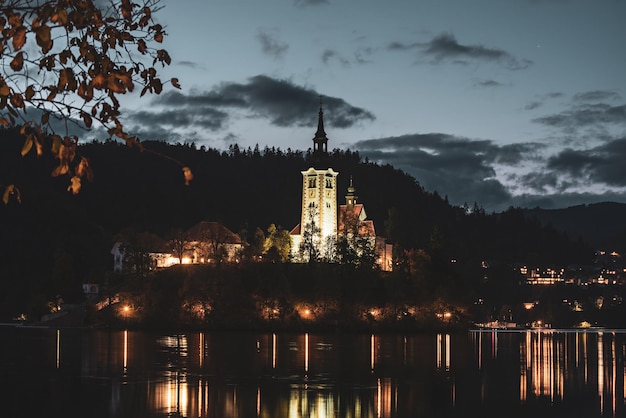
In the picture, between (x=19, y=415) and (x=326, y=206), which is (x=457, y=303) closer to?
(x=326, y=206)

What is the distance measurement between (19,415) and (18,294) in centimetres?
12832

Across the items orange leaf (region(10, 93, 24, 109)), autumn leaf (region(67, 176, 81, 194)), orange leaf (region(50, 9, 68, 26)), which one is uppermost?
orange leaf (region(50, 9, 68, 26))

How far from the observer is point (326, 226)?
144625 millimetres

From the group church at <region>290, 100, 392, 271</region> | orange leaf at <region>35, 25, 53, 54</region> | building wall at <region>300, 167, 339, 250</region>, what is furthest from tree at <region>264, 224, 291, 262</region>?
orange leaf at <region>35, 25, 53, 54</region>

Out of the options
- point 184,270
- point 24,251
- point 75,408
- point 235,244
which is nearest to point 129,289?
point 184,270

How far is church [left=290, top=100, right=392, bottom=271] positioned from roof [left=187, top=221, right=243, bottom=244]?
9634 millimetres

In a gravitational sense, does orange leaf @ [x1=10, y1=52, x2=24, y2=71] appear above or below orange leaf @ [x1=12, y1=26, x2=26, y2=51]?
below

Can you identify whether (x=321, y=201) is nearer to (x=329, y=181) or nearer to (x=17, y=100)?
(x=329, y=181)

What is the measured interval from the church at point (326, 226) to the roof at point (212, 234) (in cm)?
963

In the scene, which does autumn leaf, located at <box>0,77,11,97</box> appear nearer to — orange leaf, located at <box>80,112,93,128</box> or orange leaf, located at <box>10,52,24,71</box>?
orange leaf, located at <box>10,52,24,71</box>

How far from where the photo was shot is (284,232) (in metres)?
139

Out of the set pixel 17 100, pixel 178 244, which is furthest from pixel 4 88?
pixel 178 244

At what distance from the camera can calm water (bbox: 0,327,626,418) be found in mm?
38062

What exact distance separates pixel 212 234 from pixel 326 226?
63.3ft
